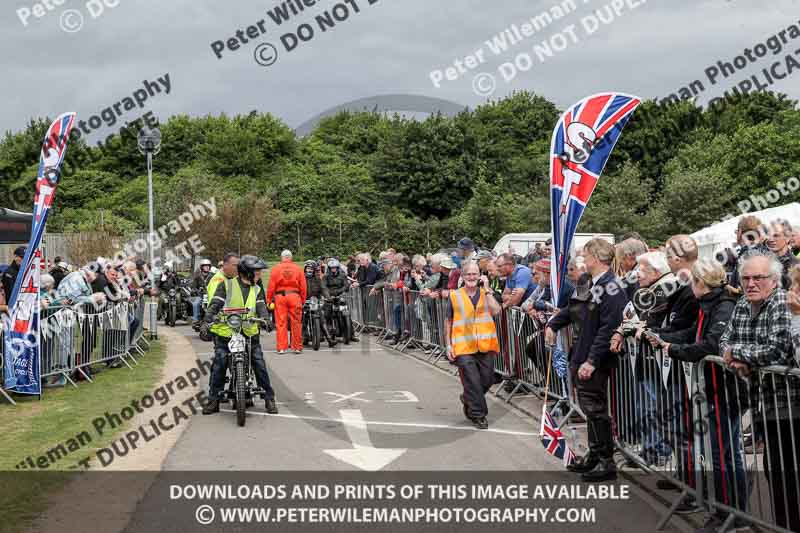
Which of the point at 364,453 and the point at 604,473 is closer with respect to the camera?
the point at 604,473

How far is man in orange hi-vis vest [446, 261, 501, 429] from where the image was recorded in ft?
32.4

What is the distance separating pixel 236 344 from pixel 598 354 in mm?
4776

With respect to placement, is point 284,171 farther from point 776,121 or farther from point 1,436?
point 1,436

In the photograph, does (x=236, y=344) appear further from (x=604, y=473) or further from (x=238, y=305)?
(x=604, y=473)

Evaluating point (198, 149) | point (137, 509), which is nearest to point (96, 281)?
point (137, 509)

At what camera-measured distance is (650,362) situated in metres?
7.02

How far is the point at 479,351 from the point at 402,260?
1000 cm

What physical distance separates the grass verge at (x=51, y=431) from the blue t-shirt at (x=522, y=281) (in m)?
5.40

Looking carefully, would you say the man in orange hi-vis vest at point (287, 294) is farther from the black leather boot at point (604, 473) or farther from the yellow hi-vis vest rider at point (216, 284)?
the black leather boot at point (604, 473)

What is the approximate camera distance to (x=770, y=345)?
519 cm

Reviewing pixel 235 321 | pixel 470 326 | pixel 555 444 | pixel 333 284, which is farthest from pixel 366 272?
pixel 555 444

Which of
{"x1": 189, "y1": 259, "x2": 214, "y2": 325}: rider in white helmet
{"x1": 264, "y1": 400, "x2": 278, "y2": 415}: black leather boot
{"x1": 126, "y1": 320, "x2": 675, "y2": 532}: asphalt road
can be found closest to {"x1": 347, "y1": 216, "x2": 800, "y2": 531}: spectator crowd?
{"x1": 126, "y1": 320, "x2": 675, "y2": 532}: asphalt road

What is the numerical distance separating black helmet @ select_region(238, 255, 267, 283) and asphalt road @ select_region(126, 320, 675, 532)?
67.3 inches

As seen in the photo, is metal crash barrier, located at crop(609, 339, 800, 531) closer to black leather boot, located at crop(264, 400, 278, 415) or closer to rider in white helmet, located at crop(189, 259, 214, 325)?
black leather boot, located at crop(264, 400, 278, 415)
